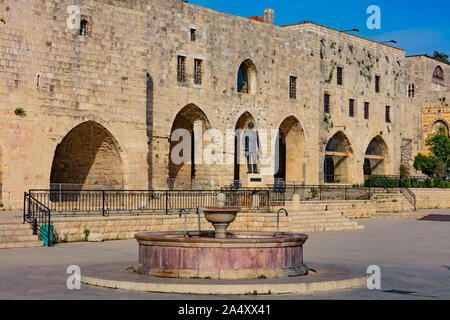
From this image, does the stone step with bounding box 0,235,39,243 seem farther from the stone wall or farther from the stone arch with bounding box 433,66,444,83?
the stone arch with bounding box 433,66,444,83

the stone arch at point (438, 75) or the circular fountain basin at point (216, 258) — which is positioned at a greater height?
the stone arch at point (438, 75)

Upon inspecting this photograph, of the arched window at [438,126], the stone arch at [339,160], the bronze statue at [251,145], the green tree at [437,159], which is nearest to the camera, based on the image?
the bronze statue at [251,145]

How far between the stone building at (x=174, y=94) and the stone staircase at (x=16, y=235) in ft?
13.6

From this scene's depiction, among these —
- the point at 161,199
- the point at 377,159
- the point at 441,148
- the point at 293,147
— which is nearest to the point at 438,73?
the point at 441,148

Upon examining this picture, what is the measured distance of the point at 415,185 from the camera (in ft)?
135

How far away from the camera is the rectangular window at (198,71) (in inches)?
1272

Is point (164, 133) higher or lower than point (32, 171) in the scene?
higher

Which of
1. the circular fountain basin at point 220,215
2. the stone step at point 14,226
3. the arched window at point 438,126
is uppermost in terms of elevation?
the arched window at point 438,126

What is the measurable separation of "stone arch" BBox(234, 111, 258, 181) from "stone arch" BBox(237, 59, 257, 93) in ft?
4.27

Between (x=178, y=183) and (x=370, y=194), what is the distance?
10.6m

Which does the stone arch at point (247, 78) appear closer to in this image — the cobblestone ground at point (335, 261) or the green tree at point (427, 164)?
the cobblestone ground at point (335, 261)

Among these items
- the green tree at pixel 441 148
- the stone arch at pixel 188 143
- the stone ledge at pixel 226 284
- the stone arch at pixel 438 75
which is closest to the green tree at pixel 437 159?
the green tree at pixel 441 148

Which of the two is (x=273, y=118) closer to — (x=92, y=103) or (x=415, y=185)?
(x=415, y=185)
